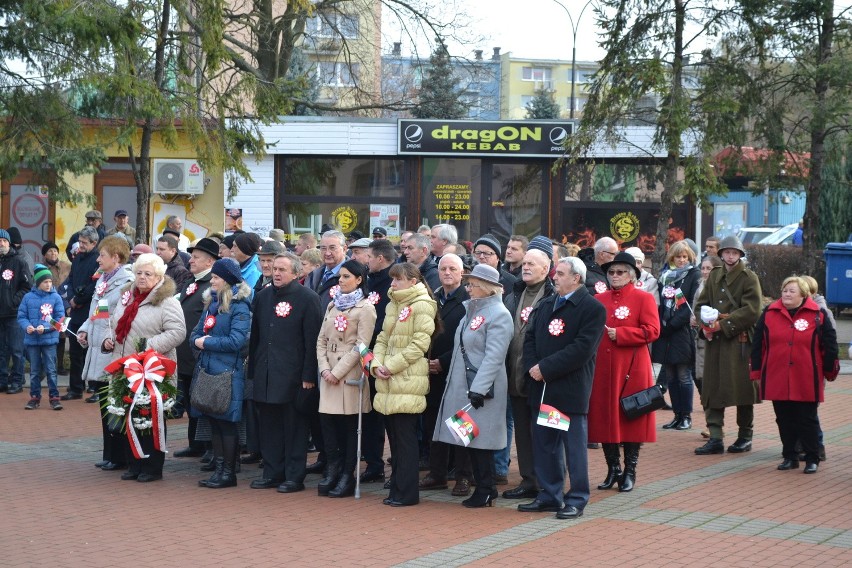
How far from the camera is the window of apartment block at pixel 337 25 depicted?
1010 inches

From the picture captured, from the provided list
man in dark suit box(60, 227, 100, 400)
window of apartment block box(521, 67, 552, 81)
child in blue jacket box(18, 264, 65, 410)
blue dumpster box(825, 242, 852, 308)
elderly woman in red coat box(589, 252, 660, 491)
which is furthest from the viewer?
window of apartment block box(521, 67, 552, 81)

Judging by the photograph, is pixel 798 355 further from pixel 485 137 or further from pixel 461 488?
pixel 485 137

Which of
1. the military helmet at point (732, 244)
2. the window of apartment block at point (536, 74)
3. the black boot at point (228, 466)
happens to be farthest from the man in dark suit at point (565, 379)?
the window of apartment block at point (536, 74)

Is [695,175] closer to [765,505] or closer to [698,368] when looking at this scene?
[698,368]

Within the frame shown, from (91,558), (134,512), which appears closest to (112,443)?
(134,512)

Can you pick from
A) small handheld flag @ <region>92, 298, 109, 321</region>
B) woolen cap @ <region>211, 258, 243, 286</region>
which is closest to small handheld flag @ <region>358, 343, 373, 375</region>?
woolen cap @ <region>211, 258, 243, 286</region>

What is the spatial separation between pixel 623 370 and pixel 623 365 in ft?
0.13

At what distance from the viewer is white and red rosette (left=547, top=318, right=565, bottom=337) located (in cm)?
834

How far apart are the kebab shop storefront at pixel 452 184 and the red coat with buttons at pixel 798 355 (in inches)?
543

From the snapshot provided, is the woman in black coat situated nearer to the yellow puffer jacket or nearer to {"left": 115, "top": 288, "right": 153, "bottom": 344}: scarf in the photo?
the yellow puffer jacket

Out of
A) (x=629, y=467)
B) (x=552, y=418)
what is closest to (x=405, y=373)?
(x=552, y=418)

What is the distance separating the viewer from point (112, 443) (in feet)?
33.7

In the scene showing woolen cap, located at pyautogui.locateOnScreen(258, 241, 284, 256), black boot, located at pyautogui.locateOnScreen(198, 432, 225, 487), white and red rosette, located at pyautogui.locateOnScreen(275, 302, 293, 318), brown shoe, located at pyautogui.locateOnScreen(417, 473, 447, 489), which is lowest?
brown shoe, located at pyautogui.locateOnScreen(417, 473, 447, 489)

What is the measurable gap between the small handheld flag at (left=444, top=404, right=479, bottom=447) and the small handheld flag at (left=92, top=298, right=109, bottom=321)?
14.5ft
